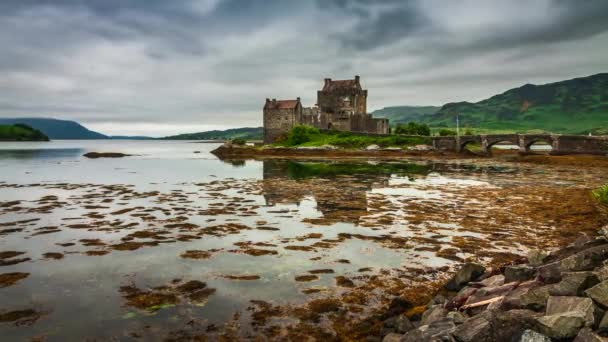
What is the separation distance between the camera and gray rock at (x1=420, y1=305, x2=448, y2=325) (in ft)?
23.9

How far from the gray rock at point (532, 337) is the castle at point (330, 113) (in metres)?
101

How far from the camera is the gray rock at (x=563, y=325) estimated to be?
5359mm

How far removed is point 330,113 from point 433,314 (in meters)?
104

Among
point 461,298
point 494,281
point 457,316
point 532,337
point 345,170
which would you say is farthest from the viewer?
point 345,170

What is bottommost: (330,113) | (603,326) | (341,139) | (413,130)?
(603,326)

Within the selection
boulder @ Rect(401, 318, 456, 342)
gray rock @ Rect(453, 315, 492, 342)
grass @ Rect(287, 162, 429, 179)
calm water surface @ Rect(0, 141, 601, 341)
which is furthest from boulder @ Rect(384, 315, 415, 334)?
grass @ Rect(287, 162, 429, 179)

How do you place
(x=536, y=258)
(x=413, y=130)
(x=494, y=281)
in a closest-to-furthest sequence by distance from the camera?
(x=494, y=281) → (x=536, y=258) → (x=413, y=130)

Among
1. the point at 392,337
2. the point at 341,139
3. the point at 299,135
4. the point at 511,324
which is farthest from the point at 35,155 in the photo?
the point at 511,324

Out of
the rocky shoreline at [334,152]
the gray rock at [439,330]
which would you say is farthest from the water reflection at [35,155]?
the gray rock at [439,330]

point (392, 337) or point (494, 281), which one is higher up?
point (494, 281)

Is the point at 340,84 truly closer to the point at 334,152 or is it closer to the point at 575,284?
the point at 334,152

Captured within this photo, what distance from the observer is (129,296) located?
9.93 meters

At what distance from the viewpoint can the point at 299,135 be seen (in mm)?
97938

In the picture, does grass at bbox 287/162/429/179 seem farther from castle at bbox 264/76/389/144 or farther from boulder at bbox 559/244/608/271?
castle at bbox 264/76/389/144
